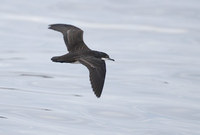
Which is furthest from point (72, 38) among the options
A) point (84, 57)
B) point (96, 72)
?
point (96, 72)

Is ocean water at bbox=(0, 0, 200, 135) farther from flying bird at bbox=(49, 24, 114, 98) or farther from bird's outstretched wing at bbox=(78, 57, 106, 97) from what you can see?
bird's outstretched wing at bbox=(78, 57, 106, 97)

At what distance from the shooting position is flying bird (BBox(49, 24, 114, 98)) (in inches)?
439

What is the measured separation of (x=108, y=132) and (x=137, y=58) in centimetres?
503

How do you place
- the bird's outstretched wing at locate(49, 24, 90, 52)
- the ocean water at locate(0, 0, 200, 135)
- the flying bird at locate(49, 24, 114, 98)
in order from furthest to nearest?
the ocean water at locate(0, 0, 200, 135) → the bird's outstretched wing at locate(49, 24, 90, 52) → the flying bird at locate(49, 24, 114, 98)

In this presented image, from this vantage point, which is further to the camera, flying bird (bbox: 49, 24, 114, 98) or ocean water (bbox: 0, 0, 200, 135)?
ocean water (bbox: 0, 0, 200, 135)

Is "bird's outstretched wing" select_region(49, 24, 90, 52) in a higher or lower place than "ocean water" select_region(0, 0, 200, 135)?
higher

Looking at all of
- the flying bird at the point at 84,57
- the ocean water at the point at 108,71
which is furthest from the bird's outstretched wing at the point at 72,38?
the ocean water at the point at 108,71

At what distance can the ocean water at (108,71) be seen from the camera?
42.9ft

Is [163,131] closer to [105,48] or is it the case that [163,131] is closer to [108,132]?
[108,132]

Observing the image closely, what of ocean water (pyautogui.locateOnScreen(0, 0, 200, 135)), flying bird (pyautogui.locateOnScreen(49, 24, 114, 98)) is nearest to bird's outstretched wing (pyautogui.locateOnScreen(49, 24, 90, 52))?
flying bird (pyautogui.locateOnScreen(49, 24, 114, 98))

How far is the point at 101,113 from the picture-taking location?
1345 centimetres

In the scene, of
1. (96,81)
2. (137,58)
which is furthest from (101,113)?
(137,58)

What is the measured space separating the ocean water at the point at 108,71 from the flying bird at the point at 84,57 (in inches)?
36.8

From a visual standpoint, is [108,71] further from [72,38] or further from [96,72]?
[96,72]
